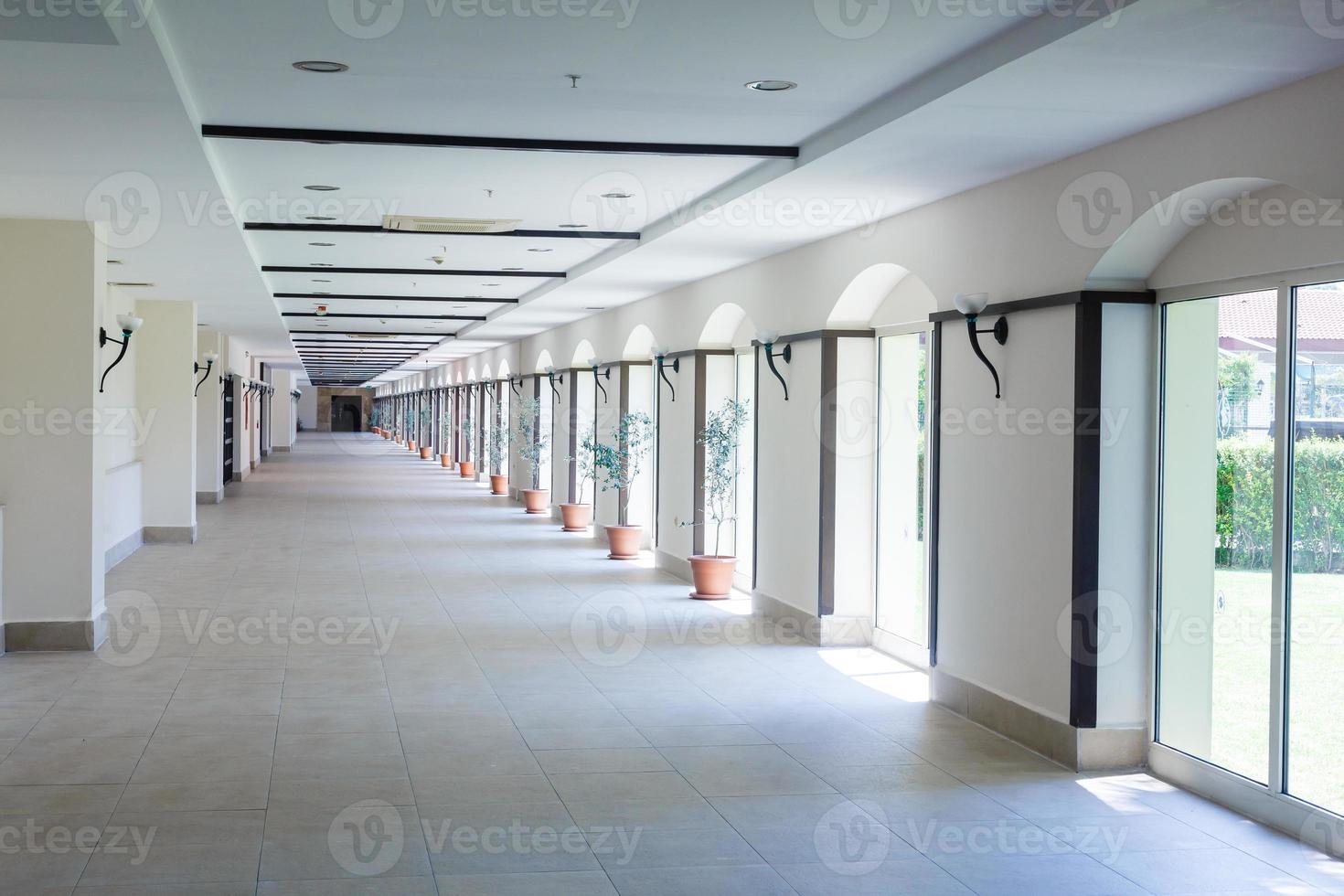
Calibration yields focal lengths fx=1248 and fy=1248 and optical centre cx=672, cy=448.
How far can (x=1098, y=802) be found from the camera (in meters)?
5.38

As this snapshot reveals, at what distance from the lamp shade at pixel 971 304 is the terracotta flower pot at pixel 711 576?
4.85 meters

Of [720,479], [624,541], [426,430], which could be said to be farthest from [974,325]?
[426,430]

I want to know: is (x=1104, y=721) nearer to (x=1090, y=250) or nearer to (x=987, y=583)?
(x=987, y=583)

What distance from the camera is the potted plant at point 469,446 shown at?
28367 mm

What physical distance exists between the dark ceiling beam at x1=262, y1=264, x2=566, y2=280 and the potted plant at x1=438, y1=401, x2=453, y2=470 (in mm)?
20031

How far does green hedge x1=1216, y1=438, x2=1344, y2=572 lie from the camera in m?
4.84

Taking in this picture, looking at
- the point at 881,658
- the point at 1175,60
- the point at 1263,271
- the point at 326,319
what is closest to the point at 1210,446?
the point at 1263,271

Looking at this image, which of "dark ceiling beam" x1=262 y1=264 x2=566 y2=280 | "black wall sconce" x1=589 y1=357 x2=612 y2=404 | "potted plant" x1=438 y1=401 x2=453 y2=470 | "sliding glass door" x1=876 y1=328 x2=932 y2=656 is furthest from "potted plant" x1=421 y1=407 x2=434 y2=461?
"sliding glass door" x1=876 y1=328 x2=932 y2=656

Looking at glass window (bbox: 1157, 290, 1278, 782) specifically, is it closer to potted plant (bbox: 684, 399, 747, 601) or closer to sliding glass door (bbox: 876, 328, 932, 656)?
sliding glass door (bbox: 876, 328, 932, 656)

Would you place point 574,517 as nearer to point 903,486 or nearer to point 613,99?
point 903,486

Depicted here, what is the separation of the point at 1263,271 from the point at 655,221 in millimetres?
4803

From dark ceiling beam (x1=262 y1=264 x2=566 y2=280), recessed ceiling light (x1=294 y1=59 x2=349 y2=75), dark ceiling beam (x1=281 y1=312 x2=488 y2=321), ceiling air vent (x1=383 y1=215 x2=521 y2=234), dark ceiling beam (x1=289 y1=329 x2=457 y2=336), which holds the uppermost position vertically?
dark ceiling beam (x1=289 y1=329 x2=457 y2=336)

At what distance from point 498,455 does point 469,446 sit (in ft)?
19.0

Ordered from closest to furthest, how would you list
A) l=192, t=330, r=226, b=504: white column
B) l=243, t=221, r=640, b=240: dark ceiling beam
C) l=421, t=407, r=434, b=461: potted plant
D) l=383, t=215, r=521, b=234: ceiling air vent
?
l=383, t=215, r=521, b=234: ceiling air vent, l=243, t=221, r=640, b=240: dark ceiling beam, l=192, t=330, r=226, b=504: white column, l=421, t=407, r=434, b=461: potted plant
